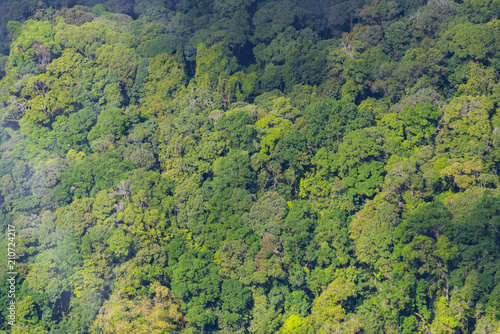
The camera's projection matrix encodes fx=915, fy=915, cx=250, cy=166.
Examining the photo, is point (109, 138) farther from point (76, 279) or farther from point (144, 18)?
point (144, 18)

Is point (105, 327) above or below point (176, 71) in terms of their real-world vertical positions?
below

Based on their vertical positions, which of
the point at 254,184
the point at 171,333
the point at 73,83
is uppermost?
the point at 73,83

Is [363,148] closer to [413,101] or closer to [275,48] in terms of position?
[413,101]

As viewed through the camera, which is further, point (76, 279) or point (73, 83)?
point (73, 83)

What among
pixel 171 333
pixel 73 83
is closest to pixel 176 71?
pixel 73 83

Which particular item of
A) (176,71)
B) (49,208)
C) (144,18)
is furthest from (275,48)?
(49,208)

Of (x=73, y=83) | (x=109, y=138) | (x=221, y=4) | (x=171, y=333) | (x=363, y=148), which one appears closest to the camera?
(x=171, y=333)

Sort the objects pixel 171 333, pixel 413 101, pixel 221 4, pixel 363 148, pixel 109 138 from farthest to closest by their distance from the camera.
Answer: pixel 221 4, pixel 109 138, pixel 413 101, pixel 363 148, pixel 171 333
